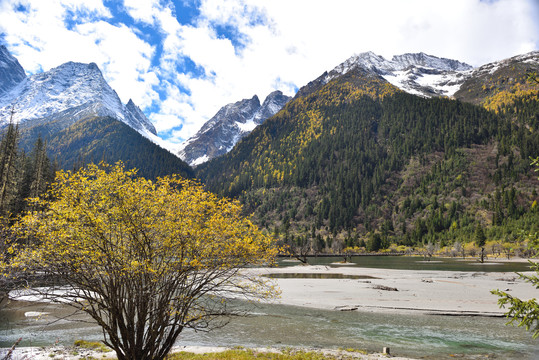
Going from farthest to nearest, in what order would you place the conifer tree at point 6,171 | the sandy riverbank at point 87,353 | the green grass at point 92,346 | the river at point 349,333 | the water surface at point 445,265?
the water surface at point 445,265 → the conifer tree at point 6,171 → the river at point 349,333 → the green grass at point 92,346 → the sandy riverbank at point 87,353

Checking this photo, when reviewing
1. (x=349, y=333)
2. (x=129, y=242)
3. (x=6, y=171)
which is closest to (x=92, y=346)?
(x=129, y=242)

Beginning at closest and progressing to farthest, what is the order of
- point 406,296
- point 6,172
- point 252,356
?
point 252,356 < point 406,296 < point 6,172

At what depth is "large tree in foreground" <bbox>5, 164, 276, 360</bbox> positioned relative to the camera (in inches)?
476

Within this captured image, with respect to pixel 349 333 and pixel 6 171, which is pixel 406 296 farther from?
pixel 6 171

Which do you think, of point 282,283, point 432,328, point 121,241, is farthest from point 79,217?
point 282,283

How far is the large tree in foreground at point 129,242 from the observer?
476 inches

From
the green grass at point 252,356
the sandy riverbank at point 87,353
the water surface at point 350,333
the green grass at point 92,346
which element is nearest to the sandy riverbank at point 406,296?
the water surface at point 350,333

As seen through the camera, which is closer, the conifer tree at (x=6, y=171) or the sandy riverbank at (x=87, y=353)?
the sandy riverbank at (x=87, y=353)

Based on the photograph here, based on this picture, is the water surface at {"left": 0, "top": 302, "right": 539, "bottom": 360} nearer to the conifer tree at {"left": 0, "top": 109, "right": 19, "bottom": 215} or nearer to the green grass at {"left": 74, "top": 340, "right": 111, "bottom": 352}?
the green grass at {"left": 74, "top": 340, "right": 111, "bottom": 352}

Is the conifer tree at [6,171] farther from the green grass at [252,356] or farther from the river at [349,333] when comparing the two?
the green grass at [252,356]

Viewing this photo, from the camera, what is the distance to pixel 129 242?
42.4 ft

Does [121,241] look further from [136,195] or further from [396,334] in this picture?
[396,334]

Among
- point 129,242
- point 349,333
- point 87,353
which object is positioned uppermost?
point 129,242

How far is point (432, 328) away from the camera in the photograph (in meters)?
28.0
